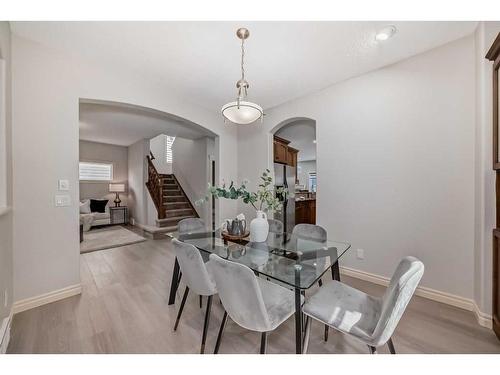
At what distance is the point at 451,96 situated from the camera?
2.08 meters

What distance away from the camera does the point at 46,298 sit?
83.7 inches

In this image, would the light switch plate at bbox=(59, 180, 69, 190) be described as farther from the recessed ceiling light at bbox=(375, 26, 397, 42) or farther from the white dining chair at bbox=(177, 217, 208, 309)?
the recessed ceiling light at bbox=(375, 26, 397, 42)

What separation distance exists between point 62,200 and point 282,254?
2.37 m

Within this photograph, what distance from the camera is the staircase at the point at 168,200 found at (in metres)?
5.38

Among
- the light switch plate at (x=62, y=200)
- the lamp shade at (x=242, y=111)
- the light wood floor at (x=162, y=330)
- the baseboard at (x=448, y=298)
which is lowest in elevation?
the light wood floor at (x=162, y=330)

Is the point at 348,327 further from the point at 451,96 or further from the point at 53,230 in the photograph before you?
the point at 53,230

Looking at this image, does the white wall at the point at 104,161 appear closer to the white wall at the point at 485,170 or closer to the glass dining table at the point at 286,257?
the glass dining table at the point at 286,257

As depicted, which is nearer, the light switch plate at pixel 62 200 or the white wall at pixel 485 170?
the white wall at pixel 485 170

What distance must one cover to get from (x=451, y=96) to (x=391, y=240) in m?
1.61

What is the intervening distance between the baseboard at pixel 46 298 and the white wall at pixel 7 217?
0.18m

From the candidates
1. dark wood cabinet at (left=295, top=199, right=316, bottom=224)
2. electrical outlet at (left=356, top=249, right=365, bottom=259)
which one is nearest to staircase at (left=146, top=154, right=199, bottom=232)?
dark wood cabinet at (left=295, top=199, right=316, bottom=224)

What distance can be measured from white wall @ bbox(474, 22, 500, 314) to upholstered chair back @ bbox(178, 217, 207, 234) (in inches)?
104

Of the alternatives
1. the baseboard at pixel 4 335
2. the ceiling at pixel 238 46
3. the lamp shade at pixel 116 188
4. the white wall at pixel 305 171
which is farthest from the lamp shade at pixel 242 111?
the white wall at pixel 305 171

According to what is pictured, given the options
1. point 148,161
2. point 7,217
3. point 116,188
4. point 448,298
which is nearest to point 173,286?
point 7,217
